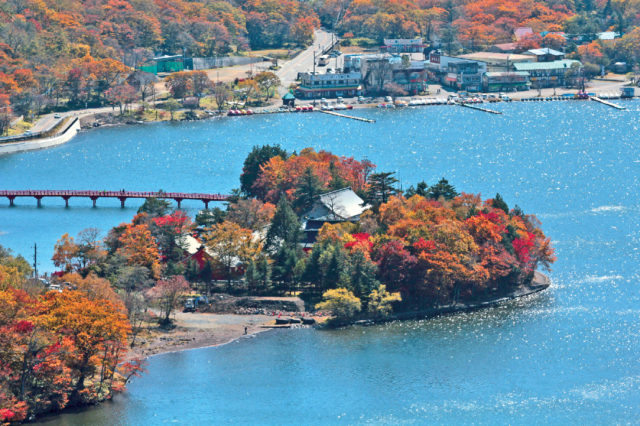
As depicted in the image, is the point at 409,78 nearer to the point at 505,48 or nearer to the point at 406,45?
the point at 406,45

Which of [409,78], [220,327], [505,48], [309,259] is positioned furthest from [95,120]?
[220,327]

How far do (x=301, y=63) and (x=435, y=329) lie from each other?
99570mm

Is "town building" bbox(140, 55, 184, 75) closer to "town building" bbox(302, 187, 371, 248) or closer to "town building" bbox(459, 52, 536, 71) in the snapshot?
"town building" bbox(459, 52, 536, 71)

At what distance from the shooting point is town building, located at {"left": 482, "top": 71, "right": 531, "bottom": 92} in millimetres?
154125

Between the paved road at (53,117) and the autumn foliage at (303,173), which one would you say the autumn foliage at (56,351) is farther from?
the paved road at (53,117)

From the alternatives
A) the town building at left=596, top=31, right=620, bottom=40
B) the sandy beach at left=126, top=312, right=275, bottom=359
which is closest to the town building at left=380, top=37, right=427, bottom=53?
the town building at left=596, top=31, right=620, bottom=40

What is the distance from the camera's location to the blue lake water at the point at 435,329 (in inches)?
2312

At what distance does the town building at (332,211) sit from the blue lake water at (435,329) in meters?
12.8

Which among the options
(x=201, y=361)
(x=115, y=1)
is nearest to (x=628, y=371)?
(x=201, y=361)

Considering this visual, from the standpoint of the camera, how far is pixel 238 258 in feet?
247

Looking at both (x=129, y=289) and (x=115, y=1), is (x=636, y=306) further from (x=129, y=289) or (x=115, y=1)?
(x=115, y=1)

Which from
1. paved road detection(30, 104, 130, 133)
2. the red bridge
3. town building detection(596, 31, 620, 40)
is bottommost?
the red bridge

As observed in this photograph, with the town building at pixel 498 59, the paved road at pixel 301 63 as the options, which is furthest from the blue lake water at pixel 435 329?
the town building at pixel 498 59

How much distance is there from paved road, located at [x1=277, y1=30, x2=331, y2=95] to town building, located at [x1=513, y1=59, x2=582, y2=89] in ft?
91.7
